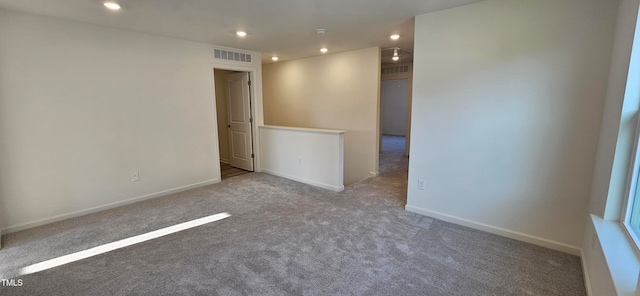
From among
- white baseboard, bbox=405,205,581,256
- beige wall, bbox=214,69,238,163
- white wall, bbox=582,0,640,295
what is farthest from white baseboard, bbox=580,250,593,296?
beige wall, bbox=214,69,238,163

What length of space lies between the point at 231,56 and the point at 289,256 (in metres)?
3.72

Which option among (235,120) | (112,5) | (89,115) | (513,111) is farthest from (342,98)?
(89,115)

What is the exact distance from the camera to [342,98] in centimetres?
523

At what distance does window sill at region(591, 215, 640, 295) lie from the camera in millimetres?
1272

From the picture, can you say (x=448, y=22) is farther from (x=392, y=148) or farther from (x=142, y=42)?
(x=392, y=148)

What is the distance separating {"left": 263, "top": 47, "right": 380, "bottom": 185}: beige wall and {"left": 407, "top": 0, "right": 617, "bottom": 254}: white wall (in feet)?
5.62

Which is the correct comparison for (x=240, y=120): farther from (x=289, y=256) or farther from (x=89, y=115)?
(x=289, y=256)

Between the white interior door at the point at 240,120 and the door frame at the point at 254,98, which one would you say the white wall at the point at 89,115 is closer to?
the door frame at the point at 254,98

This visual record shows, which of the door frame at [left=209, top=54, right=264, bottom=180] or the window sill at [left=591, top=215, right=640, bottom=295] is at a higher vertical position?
the door frame at [left=209, top=54, right=264, bottom=180]

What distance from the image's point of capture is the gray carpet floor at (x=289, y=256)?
6.47 ft

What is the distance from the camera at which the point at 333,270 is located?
217 cm

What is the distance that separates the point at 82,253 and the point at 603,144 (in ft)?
14.6

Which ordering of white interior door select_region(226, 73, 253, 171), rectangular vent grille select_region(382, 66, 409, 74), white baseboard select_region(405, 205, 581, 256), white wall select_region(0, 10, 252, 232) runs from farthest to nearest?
rectangular vent grille select_region(382, 66, 409, 74) → white interior door select_region(226, 73, 253, 171) → white wall select_region(0, 10, 252, 232) → white baseboard select_region(405, 205, 581, 256)

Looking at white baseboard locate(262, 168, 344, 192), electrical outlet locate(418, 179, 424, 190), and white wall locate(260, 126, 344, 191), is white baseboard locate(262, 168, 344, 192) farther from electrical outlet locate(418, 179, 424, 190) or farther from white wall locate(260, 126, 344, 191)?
electrical outlet locate(418, 179, 424, 190)
